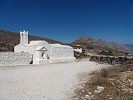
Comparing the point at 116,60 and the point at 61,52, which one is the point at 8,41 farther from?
the point at 116,60

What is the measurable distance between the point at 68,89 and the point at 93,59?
69.5 ft

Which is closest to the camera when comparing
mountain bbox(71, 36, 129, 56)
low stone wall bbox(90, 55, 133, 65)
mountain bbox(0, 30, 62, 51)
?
low stone wall bbox(90, 55, 133, 65)

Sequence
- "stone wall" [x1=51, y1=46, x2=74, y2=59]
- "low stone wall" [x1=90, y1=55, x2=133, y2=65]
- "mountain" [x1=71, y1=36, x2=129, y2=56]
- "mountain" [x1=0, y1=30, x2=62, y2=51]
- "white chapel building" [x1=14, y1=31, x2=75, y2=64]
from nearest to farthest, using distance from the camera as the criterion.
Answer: "low stone wall" [x1=90, y1=55, x2=133, y2=65]
"white chapel building" [x1=14, y1=31, x2=75, y2=64]
"stone wall" [x1=51, y1=46, x2=74, y2=59]
"mountain" [x1=0, y1=30, x2=62, y2=51]
"mountain" [x1=71, y1=36, x2=129, y2=56]

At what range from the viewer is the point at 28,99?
332 inches

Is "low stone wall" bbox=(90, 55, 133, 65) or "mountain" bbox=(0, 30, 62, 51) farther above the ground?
"mountain" bbox=(0, 30, 62, 51)

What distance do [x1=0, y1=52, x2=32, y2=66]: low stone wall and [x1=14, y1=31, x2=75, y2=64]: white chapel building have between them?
120 cm

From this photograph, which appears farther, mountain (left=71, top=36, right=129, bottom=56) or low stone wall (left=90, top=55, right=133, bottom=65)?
mountain (left=71, top=36, right=129, bottom=56)

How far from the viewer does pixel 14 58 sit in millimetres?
25438

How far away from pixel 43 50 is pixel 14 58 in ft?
17.6

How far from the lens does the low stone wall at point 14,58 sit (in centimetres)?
2450

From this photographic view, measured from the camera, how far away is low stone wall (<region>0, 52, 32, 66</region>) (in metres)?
24.5

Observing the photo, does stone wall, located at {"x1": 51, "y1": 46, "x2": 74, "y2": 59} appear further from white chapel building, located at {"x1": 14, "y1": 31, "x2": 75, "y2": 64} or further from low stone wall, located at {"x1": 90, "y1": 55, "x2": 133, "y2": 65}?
low stone wall, located at {"x1": 90, "y1": 55, "x2": 133, "y2": 65}

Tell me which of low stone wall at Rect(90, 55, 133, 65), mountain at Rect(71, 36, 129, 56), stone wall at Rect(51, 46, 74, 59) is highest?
mountain at Rect(71, 36, 129, 56)

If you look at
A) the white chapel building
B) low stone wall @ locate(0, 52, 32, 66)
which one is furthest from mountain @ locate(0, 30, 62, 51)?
low stone wall @ locate(0, 52, 32, 66)
